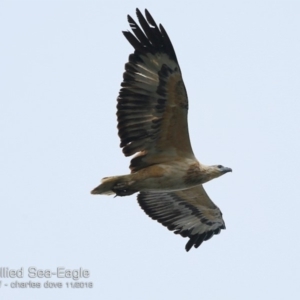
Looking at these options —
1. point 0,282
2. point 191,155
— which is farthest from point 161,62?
point 0,282

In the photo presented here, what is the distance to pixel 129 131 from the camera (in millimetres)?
18297

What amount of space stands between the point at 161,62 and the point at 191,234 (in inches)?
177

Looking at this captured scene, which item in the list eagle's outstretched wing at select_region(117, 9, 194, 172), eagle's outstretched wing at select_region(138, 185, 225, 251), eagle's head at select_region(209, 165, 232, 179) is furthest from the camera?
eagle's outstretched wing at select_region(138, 185, 225, 251)

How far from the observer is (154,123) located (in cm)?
1825

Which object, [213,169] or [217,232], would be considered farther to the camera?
[217,232]

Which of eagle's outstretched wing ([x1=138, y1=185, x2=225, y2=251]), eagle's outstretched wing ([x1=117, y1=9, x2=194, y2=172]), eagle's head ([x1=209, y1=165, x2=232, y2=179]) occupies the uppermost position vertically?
eagle's outstretched wing ([x1=117, y1=9, x2=194, y2=172])

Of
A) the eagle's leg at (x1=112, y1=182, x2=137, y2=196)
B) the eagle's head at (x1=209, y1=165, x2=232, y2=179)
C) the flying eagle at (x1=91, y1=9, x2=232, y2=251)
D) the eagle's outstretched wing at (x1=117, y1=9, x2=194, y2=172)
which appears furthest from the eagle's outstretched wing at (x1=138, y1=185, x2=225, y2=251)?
the eagle's leg at (x1=112, y1=182, x2=137, y2=196)

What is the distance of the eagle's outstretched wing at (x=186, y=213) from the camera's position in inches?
800

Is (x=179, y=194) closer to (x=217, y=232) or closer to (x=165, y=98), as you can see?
(x=217, y=232)

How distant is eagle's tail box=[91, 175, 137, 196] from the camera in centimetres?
1812

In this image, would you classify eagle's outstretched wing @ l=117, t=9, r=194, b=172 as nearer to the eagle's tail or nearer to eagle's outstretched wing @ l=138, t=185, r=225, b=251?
Answer: the eagle's tail

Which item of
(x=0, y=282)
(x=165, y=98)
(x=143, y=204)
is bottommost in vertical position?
(x=0, y=282)

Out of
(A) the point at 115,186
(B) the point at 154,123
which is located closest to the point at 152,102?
(B) the point at 154,123

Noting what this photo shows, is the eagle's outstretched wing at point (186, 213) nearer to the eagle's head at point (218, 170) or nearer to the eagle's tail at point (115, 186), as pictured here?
the eagle's head at point (218, 170)
